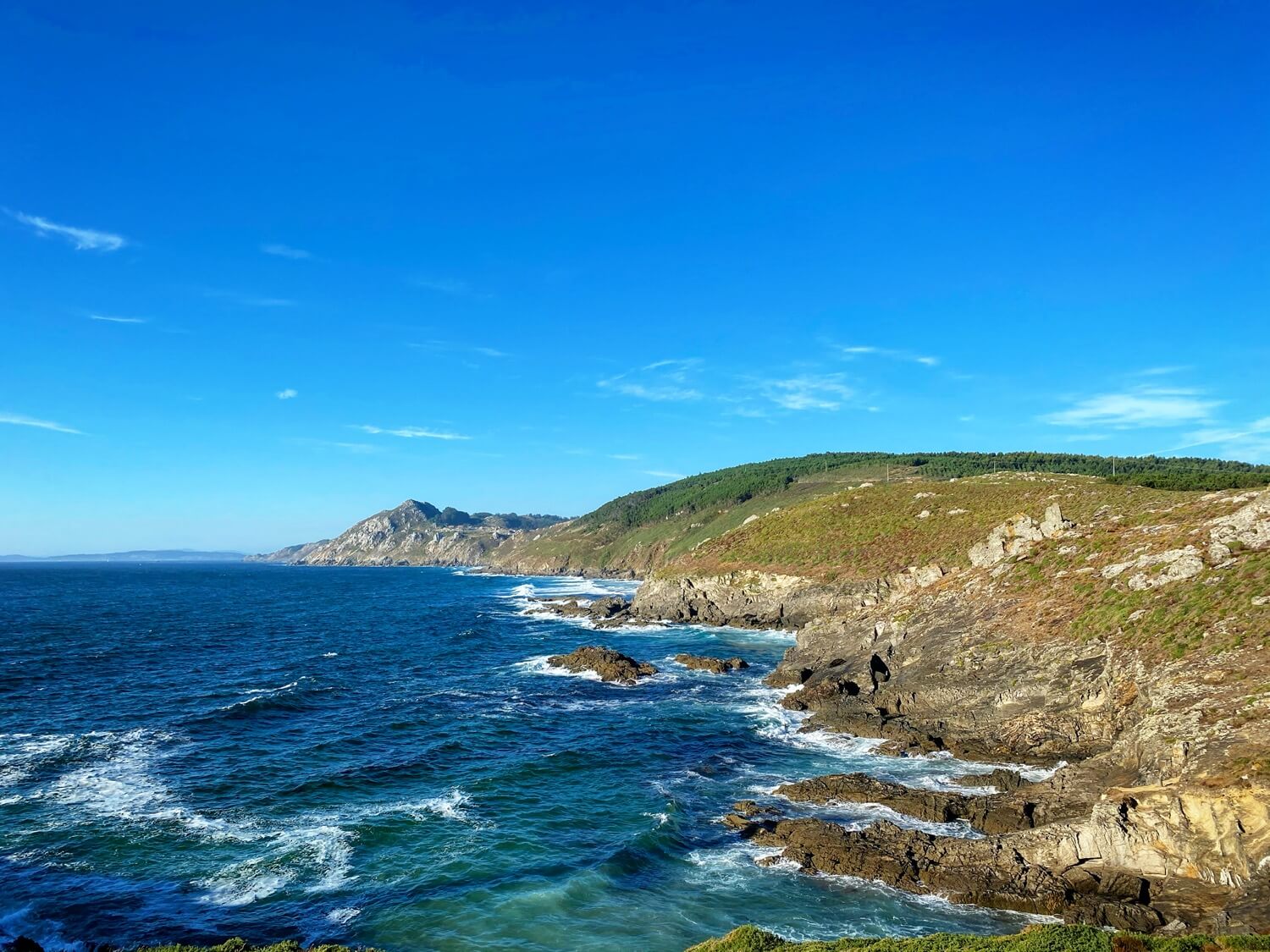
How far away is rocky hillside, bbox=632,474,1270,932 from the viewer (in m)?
24.3

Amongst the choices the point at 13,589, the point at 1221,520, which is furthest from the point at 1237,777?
the point at 13,589

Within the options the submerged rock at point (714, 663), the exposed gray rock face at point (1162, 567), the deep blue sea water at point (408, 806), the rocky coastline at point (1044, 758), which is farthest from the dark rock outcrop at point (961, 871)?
the submerged rock at point (714, 663)

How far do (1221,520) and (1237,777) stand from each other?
25.8m

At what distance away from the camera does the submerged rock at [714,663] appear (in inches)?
2825

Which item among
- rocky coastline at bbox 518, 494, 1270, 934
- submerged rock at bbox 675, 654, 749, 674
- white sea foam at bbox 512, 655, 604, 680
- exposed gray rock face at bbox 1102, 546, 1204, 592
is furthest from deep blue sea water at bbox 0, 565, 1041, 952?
exposed gray rock face at bbox 1102, 546, 1204, 592

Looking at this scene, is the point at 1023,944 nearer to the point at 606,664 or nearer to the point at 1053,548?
the point at 1053,548

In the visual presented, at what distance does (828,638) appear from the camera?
65812mm

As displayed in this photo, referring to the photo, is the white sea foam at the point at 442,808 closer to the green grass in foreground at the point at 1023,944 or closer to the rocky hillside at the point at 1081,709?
the rocky hillside at the point at 1081,709

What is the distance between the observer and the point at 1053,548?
2180 inches

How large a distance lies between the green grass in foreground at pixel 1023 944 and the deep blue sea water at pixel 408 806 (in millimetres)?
4287

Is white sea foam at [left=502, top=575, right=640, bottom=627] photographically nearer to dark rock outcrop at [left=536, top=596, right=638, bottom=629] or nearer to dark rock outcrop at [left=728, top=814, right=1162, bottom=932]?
dark rock outcrop at [left=536, top=596, right=638, bottom=629]

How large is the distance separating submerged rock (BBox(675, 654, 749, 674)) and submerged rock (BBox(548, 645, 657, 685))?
4120 mm

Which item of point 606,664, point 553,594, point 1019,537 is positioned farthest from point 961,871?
point 553,594

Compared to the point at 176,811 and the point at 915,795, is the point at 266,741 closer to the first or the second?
the point at 176,811
